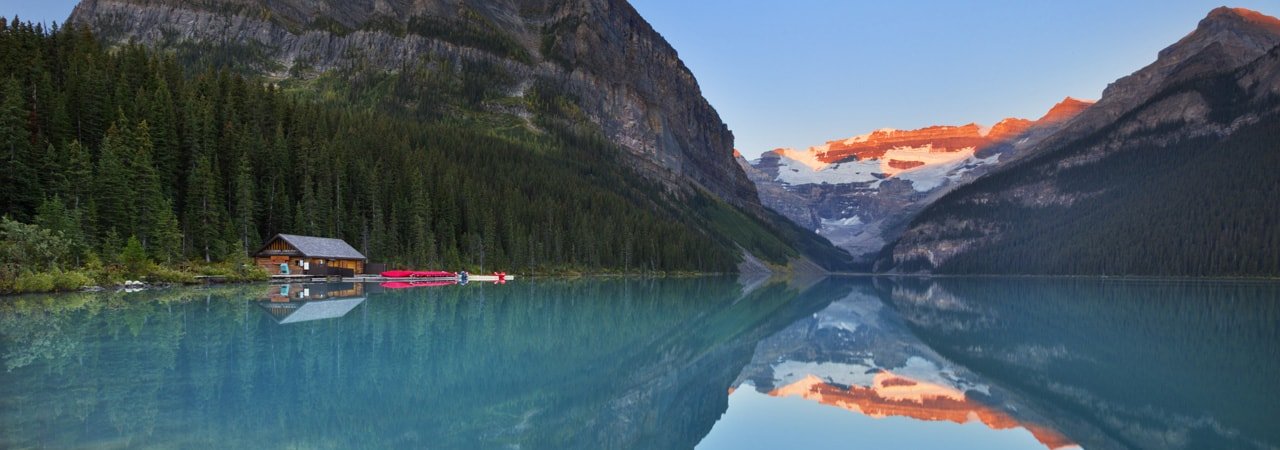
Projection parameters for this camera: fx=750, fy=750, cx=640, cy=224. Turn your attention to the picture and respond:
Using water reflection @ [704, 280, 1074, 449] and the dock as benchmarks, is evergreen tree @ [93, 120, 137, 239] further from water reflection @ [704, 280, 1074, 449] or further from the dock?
water reflection @ [704, 280, 1074, 449]

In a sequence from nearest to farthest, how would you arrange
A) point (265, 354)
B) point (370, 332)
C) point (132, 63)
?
point (265, 354), point (370, 332), point (132, 63)

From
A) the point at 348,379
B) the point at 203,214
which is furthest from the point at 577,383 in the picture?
the point at 203,214

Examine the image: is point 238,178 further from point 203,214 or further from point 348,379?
point 348,379

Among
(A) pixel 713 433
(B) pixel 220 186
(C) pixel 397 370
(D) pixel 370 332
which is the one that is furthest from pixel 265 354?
(B) pixel 220 186

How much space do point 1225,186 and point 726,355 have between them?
20325cm

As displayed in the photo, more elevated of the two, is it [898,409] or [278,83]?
[278,83]

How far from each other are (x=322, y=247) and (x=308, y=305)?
1486 inches

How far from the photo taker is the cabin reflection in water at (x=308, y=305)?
111 feet

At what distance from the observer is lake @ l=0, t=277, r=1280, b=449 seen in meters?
14.2

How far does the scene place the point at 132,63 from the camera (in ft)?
253

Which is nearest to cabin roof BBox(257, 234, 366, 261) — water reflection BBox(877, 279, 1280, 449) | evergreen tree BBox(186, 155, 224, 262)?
evergreen tree BBox(186, 155, 224, 262)

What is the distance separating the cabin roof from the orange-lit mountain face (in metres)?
59.6

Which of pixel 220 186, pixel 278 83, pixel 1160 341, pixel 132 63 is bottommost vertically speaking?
pixel 1160 341

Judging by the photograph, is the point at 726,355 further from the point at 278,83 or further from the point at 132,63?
the point at 278,83
